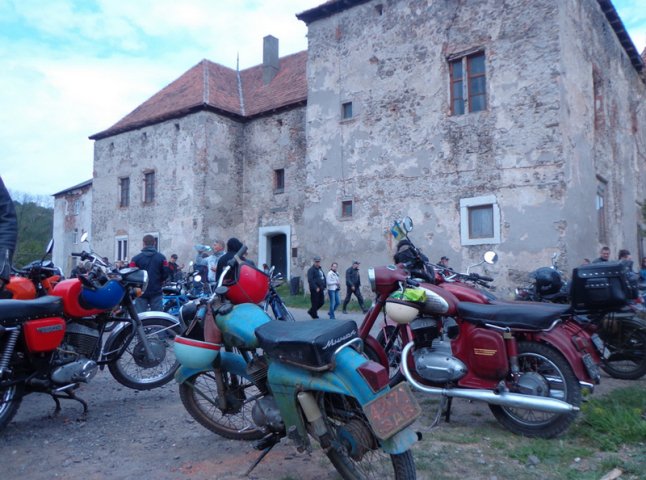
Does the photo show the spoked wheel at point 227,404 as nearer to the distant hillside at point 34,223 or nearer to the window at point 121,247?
the window at point 121,247

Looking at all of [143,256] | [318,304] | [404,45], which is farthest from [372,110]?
[143,256]

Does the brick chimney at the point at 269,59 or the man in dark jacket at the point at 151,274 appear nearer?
the man in dark jacket at the point at 151,274

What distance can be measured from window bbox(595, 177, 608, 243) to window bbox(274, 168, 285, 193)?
1122cm

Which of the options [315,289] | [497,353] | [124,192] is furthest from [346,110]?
[497,353]

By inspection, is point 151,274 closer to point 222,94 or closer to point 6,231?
point 6,231

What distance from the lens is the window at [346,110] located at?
17.0 m

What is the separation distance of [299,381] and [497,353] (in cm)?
180

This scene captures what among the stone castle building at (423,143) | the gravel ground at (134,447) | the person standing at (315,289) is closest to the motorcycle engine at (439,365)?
the gravel ground at (134,447)

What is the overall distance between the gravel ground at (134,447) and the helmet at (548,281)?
196 centimetres

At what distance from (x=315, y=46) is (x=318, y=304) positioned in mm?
9620

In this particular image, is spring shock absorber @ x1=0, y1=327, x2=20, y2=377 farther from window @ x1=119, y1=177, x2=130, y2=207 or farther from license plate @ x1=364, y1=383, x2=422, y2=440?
window @ x1=119, y1=177, x2=130, y2=207

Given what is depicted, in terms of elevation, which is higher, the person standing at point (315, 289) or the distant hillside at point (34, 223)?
the distant hillside at point (34, 223)

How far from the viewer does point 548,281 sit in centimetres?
607

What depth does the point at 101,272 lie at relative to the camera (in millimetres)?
4832
